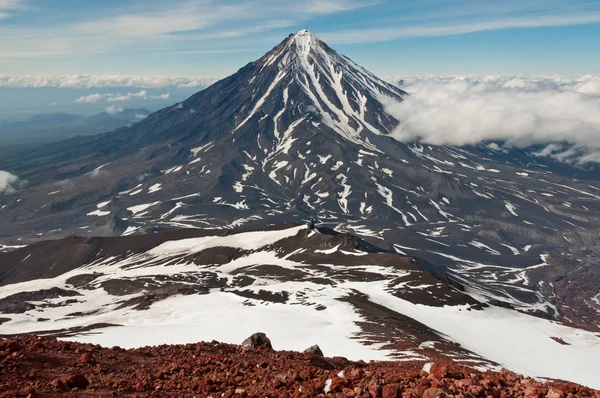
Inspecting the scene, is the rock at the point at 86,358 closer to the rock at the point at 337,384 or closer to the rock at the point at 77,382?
the rock at the point at 77,382

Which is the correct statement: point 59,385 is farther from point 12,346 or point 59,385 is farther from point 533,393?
point 533,393

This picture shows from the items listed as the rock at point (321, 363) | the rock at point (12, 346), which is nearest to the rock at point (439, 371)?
the rock at point (321, 363)

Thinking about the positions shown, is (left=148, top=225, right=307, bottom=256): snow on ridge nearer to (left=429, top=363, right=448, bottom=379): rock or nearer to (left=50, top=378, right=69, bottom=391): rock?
(left=50, top=378, right=69, bottom=391): rock

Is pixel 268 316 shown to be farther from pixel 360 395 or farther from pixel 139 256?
pixel 139 256

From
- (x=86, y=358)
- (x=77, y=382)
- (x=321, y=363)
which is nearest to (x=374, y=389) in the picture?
(x=77, y=382)

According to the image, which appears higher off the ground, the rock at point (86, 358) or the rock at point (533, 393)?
the rock at point (533, 393)

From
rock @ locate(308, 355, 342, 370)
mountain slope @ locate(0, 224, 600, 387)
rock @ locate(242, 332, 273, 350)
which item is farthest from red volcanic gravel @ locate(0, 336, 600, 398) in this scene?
mountain slope @ locate(0, 224, 600, 387)

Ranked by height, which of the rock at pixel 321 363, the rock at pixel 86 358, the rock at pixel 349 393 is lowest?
the rock at pixel 321 363
